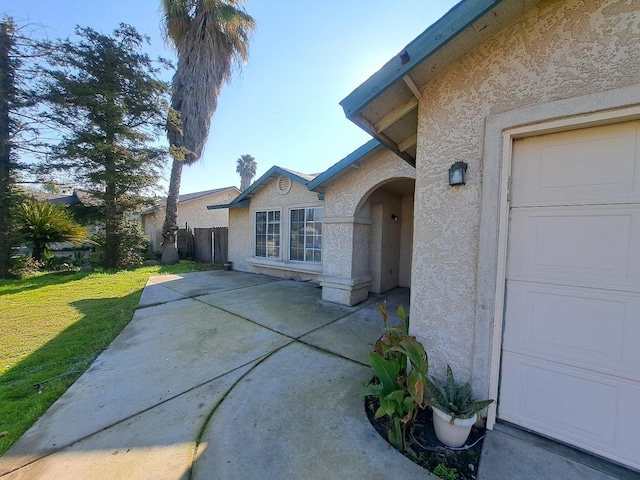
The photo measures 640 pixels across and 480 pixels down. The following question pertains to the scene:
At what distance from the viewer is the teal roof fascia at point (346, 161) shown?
19.3 ft

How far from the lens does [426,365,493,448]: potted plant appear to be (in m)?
2.39

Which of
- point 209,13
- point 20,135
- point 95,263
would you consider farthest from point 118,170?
point 209,13

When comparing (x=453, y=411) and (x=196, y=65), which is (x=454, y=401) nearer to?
(x=453, y=411)

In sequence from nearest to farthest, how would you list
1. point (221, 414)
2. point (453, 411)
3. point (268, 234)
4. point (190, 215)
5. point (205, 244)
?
point (453, 411) < point (221, 414) < point (268, 234) < point (205, 244) < point (190, 215)

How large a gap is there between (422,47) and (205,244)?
15.8 metres

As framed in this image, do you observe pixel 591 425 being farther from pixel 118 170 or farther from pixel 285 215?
pixel 118 170

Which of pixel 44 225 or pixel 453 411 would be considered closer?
pixel 453 411

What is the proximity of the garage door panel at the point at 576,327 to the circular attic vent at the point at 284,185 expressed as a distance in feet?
28.0

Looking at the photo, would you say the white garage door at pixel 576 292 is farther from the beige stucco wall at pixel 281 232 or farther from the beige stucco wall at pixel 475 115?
the beige stucco wall at pixel 281 232

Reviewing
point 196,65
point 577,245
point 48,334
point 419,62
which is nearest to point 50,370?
point 48,334

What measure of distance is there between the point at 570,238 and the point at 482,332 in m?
1.23

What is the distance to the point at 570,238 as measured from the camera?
2.36m

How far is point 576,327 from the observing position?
2.35 m

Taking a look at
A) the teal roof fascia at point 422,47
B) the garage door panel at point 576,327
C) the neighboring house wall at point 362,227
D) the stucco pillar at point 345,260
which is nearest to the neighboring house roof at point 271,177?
the neighboring house wall at point 362,227
